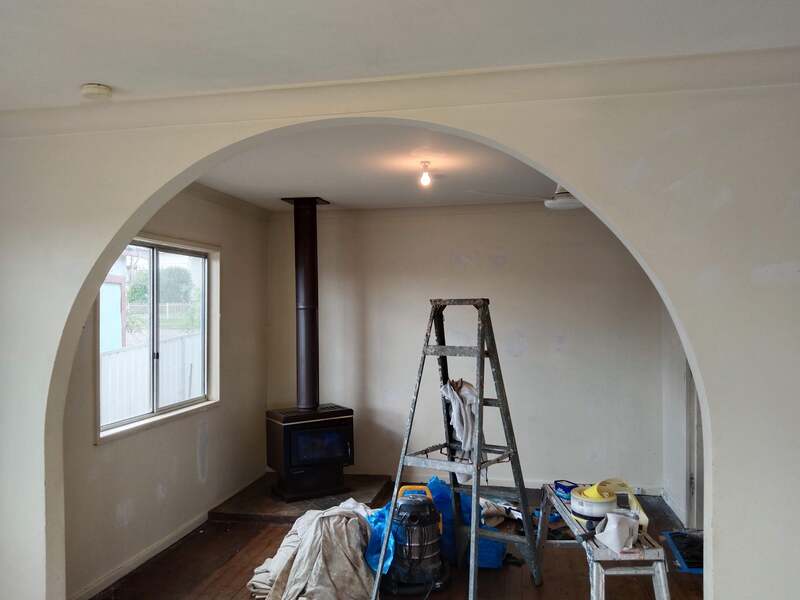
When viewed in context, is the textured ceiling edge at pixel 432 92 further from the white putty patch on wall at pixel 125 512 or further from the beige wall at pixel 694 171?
the white putty patch on wall at pixel 125 512

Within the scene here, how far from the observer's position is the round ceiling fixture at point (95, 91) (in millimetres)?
2361

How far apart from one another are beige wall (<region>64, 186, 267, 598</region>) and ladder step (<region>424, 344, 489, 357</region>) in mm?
1917

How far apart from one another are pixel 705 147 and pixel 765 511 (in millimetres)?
1241

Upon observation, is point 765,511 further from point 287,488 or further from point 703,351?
point 287,488

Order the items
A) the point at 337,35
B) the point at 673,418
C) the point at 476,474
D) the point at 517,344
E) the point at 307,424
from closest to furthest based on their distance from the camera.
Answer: the point at 337,35 < the point at 476,474 < the point at 673,418 < the point at 307,424 < the point at 517,344

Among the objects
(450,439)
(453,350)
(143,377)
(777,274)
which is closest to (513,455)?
(450,439)

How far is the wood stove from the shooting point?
4914 millimetres

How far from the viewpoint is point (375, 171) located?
4129 mm

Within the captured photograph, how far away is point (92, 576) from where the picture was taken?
3436 mm

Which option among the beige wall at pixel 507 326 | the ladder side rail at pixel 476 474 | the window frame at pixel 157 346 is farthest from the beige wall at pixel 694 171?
the beige wall at pixel 507 326

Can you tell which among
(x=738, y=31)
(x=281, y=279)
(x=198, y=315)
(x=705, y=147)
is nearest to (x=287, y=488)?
(x=198, y=315)

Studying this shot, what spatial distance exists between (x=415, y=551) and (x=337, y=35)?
261 centimetres

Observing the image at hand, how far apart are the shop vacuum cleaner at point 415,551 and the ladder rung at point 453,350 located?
88 centimetres

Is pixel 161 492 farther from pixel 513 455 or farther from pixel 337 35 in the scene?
pixel 337 35
